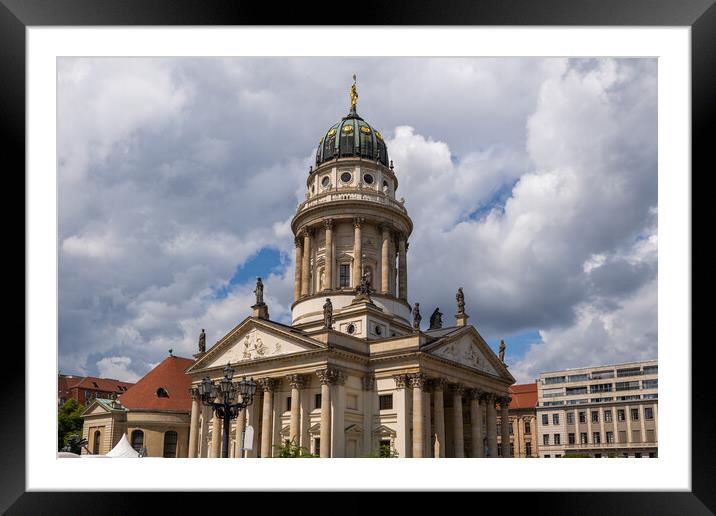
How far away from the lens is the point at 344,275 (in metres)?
59.5

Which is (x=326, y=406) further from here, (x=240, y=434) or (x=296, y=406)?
(x=240, y=434)

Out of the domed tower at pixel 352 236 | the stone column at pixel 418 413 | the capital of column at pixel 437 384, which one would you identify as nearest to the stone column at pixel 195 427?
the domed tower at pixel 352 236

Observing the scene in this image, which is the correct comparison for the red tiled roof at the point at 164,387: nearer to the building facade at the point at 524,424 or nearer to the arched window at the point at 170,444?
the arched window at the point at 170,444

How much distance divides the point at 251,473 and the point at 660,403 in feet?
24.1

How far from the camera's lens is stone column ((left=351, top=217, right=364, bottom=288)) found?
58.0 metres

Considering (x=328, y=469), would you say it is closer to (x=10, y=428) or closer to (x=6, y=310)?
(x=10, y=428)

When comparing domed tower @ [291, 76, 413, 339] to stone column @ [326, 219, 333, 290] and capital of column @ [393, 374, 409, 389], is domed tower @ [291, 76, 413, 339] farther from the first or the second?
capital of column @ [393, 374, 409, 389]

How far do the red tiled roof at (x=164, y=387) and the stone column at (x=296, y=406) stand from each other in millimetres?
20149

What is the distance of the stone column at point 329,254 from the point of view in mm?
58406

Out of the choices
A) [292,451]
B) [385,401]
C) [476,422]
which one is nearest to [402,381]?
A: [385,401]

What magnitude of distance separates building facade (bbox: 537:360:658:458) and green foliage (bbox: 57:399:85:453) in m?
55.3

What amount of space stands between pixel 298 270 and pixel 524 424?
43244 millimetres

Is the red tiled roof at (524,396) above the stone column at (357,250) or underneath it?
underneath
